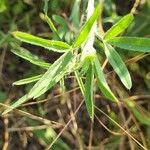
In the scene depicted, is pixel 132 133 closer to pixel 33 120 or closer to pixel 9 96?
pixel 33 120

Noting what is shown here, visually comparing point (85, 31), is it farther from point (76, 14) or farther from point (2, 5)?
point (2, 5)

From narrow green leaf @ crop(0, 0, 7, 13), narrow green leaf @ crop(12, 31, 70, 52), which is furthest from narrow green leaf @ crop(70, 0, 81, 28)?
narrow green leaf @ crop(12, 31, 70, 52)

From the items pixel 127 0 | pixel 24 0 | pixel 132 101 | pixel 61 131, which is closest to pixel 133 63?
pixel 132 101

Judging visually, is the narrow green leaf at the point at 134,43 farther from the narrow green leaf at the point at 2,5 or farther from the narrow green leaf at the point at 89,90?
the narrow green leaf at the point at 2,5

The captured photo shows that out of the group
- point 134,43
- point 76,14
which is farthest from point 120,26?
point 76,14

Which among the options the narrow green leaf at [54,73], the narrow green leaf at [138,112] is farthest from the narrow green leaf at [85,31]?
the narrow green leaf at [138,112]

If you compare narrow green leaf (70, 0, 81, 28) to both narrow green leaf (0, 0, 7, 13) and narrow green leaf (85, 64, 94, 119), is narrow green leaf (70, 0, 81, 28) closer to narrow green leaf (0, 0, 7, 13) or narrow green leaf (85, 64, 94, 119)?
narrow green leaf (0, 0, 7, 13)
